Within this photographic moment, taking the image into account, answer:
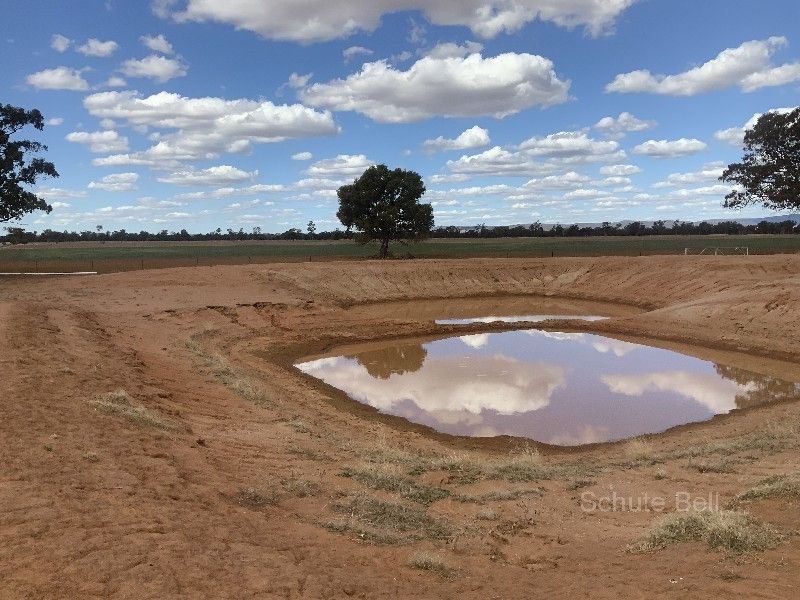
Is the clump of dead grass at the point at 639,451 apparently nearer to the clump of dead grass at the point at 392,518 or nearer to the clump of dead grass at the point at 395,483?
the clump of dead grass at the point at 395,483

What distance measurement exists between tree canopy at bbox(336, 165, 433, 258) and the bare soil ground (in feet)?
120

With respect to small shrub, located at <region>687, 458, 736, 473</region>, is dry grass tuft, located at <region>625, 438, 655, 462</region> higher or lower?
lower

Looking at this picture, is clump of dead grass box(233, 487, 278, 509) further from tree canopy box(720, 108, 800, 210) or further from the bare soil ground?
tree canopy box(720, 108, 800, 210)

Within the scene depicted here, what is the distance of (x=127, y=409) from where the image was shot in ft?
38.5

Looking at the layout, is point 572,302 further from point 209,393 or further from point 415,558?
point 415,558

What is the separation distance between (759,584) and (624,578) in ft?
4.07

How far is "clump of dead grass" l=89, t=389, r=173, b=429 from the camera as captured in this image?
37.1 ft

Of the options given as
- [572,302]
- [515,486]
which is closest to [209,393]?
[515,486]

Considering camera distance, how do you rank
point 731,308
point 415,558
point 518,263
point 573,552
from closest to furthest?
point 415,558
point 573,552
point 731,308
point 518,263

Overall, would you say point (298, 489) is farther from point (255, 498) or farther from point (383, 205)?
point (383, 205)

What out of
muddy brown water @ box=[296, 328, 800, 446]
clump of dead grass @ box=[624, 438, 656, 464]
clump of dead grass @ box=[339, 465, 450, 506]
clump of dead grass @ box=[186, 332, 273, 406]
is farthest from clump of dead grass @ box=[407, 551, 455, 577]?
clump of dead grass @ box=[186, 332, 273, 406]

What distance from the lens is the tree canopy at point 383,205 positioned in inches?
2323

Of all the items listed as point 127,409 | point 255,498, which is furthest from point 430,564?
point 127,409

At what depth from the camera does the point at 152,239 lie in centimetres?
15138
